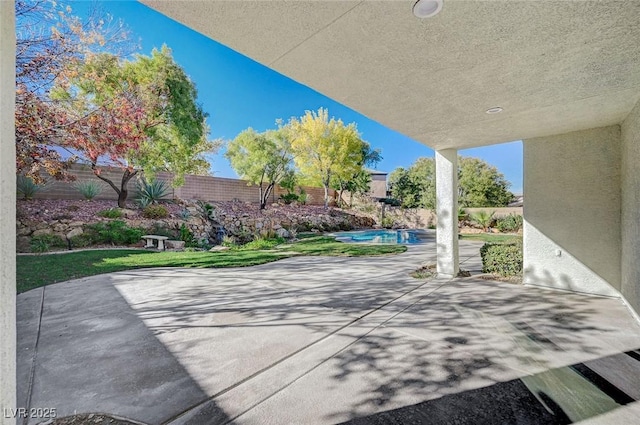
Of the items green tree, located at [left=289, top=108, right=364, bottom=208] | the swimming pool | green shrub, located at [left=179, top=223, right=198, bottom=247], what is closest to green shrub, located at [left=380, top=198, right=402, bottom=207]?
green tree, located at [left=289, top=108, right=364, bottom=208]

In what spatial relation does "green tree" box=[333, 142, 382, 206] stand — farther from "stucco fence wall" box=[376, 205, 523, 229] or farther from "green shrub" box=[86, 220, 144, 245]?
"green shrub" box=[86, 220, 144, 245]

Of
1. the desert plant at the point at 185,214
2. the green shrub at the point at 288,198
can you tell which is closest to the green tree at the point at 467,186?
the green shrub at the point at 288,198

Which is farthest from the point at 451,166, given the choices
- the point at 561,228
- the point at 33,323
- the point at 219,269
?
the point at 33,323

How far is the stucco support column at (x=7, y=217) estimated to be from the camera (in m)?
1.19

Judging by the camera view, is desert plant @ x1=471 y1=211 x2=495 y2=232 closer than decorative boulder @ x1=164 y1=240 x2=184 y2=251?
No

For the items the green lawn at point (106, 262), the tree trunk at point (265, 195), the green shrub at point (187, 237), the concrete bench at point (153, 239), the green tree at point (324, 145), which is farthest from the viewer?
the green tree at point (324, 145)

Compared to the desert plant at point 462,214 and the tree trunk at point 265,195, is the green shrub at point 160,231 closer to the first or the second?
the tree trunk at point 265,195

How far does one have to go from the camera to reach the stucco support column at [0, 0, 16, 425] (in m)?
1.19

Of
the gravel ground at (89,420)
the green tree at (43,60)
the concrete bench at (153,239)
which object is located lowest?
the gravel ground at (89,420)

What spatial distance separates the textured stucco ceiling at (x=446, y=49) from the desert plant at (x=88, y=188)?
12.9m

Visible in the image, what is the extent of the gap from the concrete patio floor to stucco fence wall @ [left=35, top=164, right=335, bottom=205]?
26.6 feet

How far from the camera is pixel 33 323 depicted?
3717mm

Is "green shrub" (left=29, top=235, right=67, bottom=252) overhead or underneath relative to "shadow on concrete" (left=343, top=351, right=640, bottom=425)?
overhead

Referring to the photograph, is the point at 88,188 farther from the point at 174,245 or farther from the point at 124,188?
the point at 174,245
